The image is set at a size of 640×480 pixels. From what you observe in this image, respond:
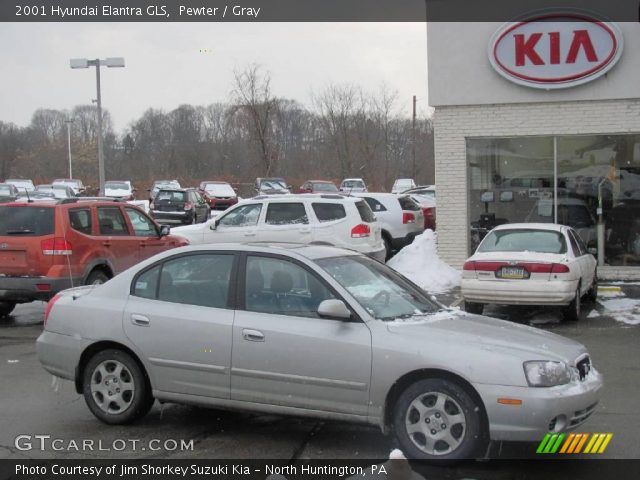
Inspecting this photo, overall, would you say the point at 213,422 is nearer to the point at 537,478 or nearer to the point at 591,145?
the point at 537,478

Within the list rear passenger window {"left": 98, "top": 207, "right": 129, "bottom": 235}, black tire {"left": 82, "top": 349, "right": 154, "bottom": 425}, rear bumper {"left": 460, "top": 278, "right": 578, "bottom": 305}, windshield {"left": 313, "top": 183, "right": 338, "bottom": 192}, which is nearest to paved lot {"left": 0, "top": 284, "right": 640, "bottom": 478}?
black tire {"left": 82, "top": 349, "right": 154, "bottom": 425}

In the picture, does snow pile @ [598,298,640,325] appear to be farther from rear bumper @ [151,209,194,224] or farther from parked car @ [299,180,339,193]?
parked car @ [299,180,339,193]

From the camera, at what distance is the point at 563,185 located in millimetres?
15453

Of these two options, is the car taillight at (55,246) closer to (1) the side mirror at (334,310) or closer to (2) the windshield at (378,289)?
(2) the windshield at (378,289)

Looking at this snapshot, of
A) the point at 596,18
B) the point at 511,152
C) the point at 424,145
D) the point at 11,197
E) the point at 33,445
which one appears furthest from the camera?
the point at 424,145

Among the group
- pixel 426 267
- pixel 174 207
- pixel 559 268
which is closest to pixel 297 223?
pixel 426 267

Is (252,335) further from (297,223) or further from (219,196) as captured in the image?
(219,196)

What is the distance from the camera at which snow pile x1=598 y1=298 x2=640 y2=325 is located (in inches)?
A: 436

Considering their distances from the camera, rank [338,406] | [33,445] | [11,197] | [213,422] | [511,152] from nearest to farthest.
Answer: [338,406], [33,445], [213,422], [511,152], [11,197]

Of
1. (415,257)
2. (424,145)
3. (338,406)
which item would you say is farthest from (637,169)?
(424,145)

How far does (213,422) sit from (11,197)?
115 ft

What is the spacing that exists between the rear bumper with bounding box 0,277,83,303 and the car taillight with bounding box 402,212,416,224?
400 inches

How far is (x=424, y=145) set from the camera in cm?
6525

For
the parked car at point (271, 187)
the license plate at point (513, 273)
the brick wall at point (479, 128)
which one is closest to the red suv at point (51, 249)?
the license plate at point (513, 273)
